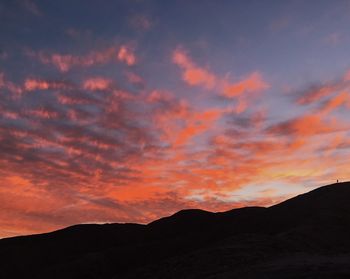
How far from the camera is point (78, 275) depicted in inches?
1492

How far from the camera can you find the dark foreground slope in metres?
22.1

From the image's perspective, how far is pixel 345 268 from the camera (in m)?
17.2

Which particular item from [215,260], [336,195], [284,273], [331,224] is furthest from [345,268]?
[336,195]

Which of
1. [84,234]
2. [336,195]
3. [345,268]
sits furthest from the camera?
[84,234]

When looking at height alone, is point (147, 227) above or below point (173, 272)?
above

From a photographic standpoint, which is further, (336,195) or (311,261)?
(336,195)

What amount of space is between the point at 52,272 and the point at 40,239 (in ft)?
63.5

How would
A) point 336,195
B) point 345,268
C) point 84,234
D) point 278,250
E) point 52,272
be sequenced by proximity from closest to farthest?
1. point 345,268
2. point 278,250
3. point 52,272
4. point 336,195
5. point 84,234

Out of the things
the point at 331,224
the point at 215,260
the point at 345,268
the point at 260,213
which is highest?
the point at 260,213

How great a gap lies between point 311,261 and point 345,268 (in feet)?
9.43

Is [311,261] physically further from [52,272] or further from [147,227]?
[147,227]

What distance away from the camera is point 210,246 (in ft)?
101

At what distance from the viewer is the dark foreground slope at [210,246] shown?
22.1m

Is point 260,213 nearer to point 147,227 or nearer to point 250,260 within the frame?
point 147,227
